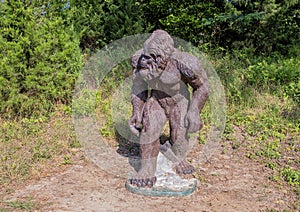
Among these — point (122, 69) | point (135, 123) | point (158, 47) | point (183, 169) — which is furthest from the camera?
point (122, 69)

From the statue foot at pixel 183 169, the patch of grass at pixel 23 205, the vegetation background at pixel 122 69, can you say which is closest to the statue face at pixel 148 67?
the statue foot at pixel 183 169

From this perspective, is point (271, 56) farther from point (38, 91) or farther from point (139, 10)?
point (38, 91)

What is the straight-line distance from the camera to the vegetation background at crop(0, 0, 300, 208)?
521 cm

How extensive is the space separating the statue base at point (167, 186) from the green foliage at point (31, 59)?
2.89m

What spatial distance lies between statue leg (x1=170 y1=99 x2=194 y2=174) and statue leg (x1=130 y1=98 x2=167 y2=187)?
0.16 meters

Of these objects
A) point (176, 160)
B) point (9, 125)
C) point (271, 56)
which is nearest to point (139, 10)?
point (271, 56)

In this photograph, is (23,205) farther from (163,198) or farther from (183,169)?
(183,169)

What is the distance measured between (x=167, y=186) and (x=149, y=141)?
52cm

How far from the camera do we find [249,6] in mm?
8344

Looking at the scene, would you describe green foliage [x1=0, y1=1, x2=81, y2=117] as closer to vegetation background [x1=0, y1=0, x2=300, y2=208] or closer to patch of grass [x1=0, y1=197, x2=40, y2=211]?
vegetation background [x1=0, y1=0, x2=300, y2=208]

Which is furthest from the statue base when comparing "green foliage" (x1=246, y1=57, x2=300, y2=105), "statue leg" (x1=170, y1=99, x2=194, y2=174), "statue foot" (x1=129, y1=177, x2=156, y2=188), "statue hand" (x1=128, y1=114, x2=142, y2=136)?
"green foliage" (x1=246, y1=57, x2=300, y2=105)

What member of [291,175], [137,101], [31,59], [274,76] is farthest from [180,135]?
[274,76]

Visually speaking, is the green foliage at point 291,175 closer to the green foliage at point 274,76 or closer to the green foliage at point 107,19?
the green foliage at point 274,76

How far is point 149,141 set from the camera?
4031 millimetres
